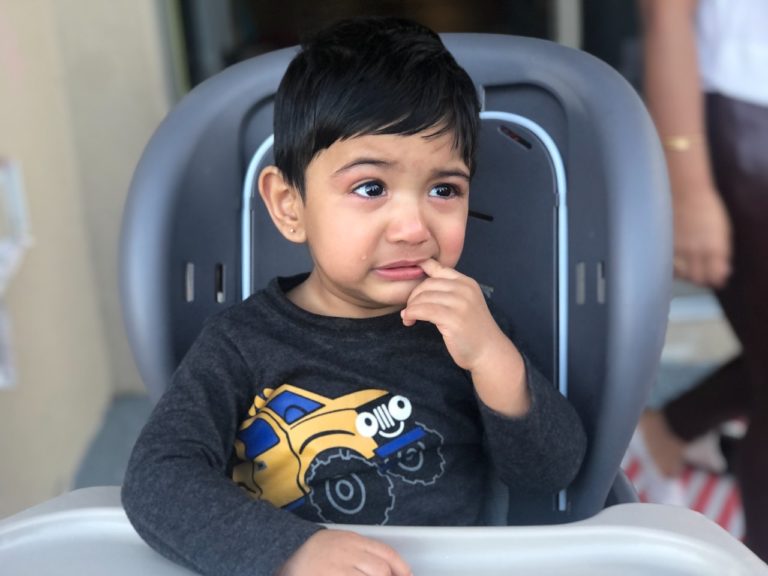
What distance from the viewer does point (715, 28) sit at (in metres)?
1.20

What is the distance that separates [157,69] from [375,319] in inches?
50.8

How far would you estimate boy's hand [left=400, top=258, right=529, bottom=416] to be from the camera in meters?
0.87

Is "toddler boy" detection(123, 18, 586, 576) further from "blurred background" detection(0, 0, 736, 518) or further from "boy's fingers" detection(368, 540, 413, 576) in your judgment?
"blurred background" detection(0, 0, 736, 518)

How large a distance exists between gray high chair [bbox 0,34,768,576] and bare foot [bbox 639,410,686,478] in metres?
0.79

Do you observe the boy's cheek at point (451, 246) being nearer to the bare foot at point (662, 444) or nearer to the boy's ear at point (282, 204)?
the boy's ear at point (282, 204)

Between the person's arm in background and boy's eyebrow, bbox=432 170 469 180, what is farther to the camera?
the person's arm in background

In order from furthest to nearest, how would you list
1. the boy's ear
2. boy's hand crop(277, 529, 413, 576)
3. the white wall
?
the white wall → the boy's ear → boy's hand crop(277, 529, 413, 576)

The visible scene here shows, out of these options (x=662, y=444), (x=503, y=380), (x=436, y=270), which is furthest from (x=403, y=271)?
(x=662, y=444)

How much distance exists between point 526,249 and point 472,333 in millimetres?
196

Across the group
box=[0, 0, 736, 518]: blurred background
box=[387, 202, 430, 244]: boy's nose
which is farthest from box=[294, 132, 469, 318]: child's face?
box=[0, 0, 736, 518]: blurred background

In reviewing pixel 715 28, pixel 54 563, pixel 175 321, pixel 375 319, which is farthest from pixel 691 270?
pixel 54 563

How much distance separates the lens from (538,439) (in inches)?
35.8

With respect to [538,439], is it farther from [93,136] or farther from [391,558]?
[93,136]

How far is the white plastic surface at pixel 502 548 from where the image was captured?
808 mm
